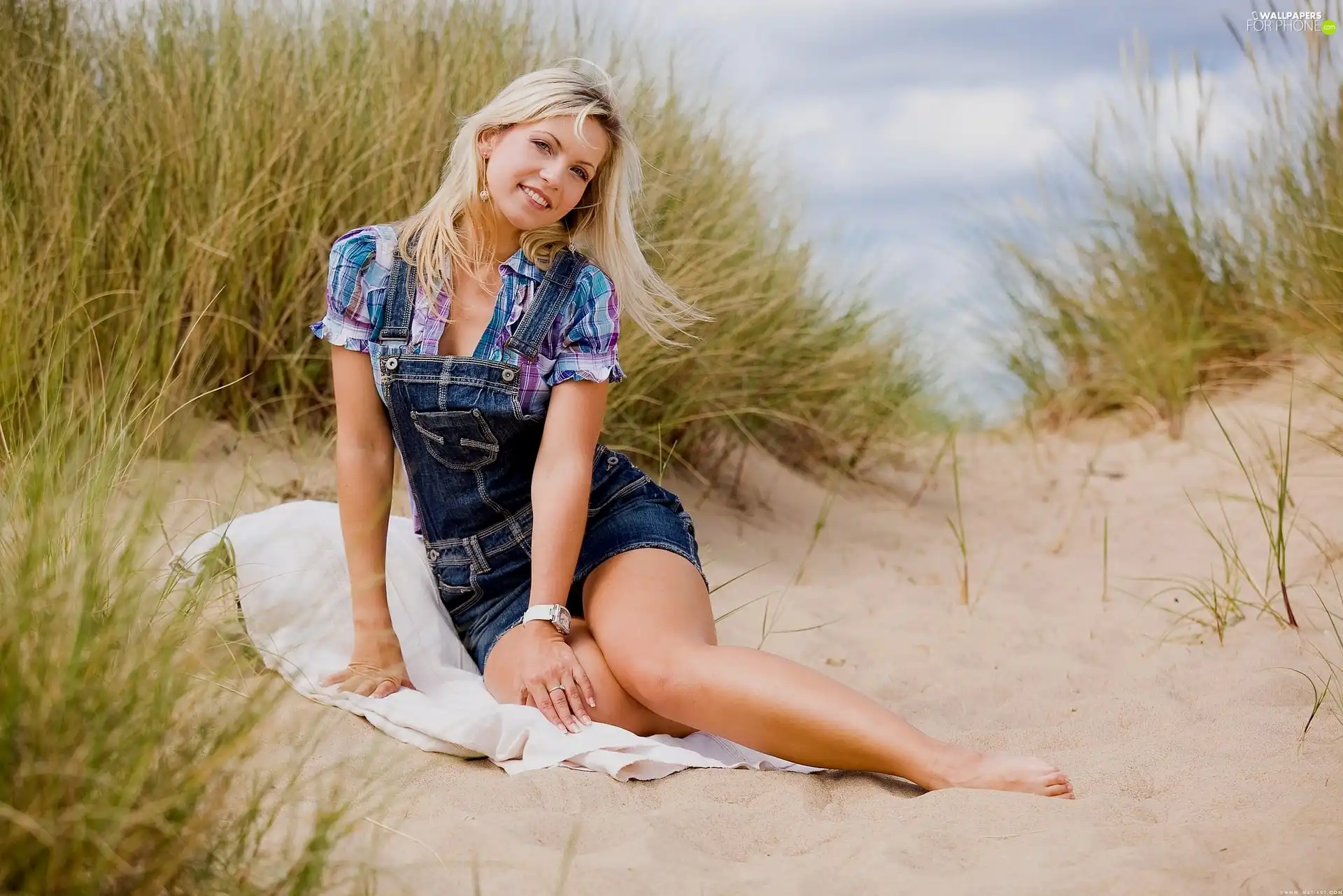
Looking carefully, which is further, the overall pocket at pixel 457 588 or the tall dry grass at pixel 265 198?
the tall dry grass at pixel 265 198

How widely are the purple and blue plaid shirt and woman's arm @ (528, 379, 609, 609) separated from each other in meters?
0.05

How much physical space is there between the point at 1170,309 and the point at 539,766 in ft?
15.4

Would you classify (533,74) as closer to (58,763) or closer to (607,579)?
(607,579)

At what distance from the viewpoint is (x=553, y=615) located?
2.29 meters

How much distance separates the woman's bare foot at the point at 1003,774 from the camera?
2.00 metres

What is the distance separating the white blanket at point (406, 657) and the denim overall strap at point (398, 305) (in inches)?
18.6

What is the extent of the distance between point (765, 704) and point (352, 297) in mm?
1114

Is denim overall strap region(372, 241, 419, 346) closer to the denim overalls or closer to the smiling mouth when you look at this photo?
the denim overalls

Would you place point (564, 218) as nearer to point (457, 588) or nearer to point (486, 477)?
point (486, 477)

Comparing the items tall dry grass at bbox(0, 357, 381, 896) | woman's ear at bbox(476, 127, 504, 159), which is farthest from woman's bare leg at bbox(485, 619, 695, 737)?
woman's ear at bbox(476, 127, 504, 159)

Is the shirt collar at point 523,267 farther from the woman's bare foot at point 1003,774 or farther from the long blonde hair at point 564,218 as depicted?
the woman's bare foot at point 1003,774

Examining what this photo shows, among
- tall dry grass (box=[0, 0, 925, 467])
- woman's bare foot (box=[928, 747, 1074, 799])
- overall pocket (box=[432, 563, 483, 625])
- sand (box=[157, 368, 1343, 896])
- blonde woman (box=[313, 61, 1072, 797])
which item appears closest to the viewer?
sand (box=[157, 368, 1343, 896])

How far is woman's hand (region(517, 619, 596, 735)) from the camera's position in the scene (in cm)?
224

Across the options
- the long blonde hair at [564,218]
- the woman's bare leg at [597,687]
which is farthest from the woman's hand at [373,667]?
the long blonde hair at [564,218]
